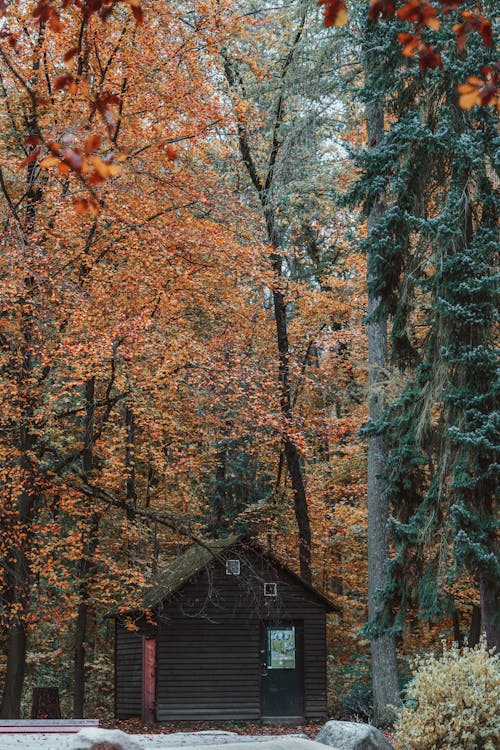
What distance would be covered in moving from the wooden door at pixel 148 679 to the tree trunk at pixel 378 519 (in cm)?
620

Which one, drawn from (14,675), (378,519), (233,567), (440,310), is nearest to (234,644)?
(233,567)

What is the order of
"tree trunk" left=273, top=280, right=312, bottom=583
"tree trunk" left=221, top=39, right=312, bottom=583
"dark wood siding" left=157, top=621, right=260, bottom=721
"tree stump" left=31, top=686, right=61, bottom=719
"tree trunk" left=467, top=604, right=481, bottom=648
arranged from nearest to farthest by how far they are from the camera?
"tree stump" left=31, top=686, right=61, bottom=719 → "dark wood siding" left=157, top=621, right=260, bottom=721 → "tree trunk" left=221, top=39, right=312, bottom=583 → "tree trunk" left=467, top=604, right=481, bottom=648 → "tree trunk" left=273, top=280, right=312, bottom=583

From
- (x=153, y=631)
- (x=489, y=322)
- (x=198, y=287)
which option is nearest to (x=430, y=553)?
(x=489, y=322)

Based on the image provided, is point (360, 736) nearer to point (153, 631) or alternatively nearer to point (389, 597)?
point (389, 597)

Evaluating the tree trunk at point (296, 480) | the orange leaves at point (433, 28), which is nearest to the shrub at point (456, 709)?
the orange leaves at point (433, 28)

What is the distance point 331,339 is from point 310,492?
4.93 m

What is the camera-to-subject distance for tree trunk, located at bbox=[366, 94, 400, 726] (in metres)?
16.5

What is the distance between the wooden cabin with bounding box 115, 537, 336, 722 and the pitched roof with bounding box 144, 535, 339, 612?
4 cm

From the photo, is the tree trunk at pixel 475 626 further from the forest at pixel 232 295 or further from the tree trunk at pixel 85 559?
the tree trunk at pixel 85 559

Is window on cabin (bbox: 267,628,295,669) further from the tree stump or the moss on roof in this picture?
the tree stump

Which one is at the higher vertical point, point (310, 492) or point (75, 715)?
point (310, 492)

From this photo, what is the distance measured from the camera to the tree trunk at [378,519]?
16.5 metres

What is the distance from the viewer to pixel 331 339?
2417 cm

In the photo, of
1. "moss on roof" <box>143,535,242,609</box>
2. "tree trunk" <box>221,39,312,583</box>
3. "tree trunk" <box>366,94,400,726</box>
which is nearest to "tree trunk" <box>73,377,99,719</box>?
"moss on roof" <box>143,535,242,609</box>
